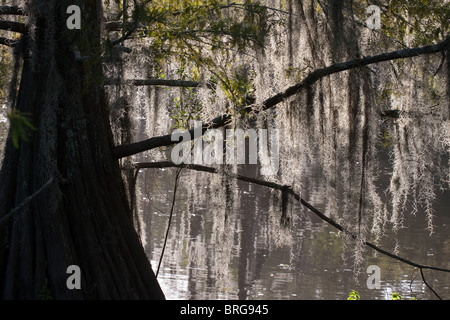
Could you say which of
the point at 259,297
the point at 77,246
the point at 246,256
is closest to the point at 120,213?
the point at 77,246

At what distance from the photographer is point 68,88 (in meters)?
4.23

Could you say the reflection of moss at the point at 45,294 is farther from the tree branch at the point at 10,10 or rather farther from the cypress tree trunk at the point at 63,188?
the tree branch at the point at 10,10

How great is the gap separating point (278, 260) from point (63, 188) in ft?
22.3

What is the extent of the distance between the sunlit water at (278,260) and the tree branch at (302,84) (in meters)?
3.13

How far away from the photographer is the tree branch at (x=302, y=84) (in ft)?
14.2

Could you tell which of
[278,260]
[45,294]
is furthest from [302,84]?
[278,260]

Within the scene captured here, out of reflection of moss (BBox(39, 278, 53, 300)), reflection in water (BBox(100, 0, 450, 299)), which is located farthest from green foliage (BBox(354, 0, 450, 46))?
reflection of moss (BBox(39, 278, 53, 300))

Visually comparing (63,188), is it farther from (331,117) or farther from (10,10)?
(331,117)

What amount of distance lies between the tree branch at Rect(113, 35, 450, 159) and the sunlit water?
3.13 meters

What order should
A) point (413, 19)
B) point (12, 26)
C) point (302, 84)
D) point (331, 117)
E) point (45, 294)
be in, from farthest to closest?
point (413, 19) < point (331, 117) < point (302, 84) < point (12, 26) < point (45, 294)

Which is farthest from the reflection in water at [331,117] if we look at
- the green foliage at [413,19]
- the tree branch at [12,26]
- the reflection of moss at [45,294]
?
the reflection of moss at [45,294]

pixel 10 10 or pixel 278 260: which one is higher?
pixel 10 10

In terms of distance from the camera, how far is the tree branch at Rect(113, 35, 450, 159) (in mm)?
4340

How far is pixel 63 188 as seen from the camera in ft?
13.4
